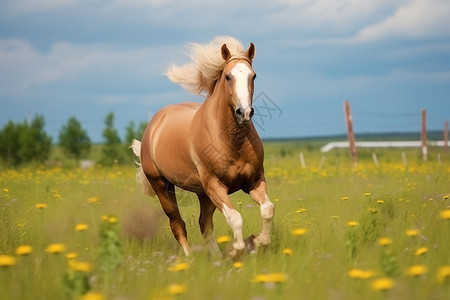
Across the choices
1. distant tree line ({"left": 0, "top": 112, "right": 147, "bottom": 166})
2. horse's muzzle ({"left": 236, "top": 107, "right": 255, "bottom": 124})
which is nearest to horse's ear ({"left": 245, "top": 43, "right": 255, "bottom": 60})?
horse's muzzle ({"left": 236, "top": 107, "right": 255, "bottom": 124})

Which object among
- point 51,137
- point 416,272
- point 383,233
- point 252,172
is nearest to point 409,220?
point 383,233

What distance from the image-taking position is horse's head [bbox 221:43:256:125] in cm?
569

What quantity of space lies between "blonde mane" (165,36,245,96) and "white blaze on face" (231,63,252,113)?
0.53m

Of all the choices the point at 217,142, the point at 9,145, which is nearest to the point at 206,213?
the point at 217,142

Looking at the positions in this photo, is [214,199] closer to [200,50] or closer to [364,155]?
[200,50]

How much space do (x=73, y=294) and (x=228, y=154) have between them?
275 centimetres

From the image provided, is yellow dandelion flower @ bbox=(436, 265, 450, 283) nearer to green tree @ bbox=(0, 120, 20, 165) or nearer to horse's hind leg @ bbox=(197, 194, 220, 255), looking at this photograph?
horse's hind leg @ bbox=(197, 194, 220, 255)

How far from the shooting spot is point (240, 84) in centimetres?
584

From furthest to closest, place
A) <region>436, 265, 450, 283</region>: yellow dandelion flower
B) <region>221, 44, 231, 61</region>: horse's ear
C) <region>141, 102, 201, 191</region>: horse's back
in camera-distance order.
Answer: <region>141, 102, 201, 191</region>: horse's back < <region>221, 44, 231, 61</region>: horse's ear < <region>436, 265, 450, 283</region>: yellow dandelion flower

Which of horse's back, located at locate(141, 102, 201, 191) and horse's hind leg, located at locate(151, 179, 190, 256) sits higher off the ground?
horse's back, located at locate(141, 102, 201, 191)

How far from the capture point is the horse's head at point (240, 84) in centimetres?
569

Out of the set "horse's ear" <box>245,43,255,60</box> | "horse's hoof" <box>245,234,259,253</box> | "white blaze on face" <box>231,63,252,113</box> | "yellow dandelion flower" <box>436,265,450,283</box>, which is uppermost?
"horse's ear" <box>245,43,255,60</box>

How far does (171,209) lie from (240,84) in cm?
249

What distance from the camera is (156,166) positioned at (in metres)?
7.83
